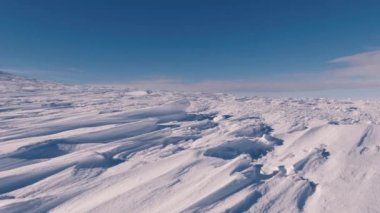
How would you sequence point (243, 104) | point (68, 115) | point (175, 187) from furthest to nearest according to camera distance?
point (243, 104)
point (68, 115)
point (175, 187)

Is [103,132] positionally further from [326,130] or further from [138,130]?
[326,130]

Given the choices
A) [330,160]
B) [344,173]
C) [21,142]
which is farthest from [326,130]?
[21,142]

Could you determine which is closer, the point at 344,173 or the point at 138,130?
the point at 344,173

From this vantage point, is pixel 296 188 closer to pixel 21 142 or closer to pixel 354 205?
pixel 354 205

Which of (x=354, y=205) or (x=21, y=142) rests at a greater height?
(x=21, y=142)

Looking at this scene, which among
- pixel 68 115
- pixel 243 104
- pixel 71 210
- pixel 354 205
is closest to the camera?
pixel 71 210

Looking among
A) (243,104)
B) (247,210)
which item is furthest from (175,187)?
(243,104)
